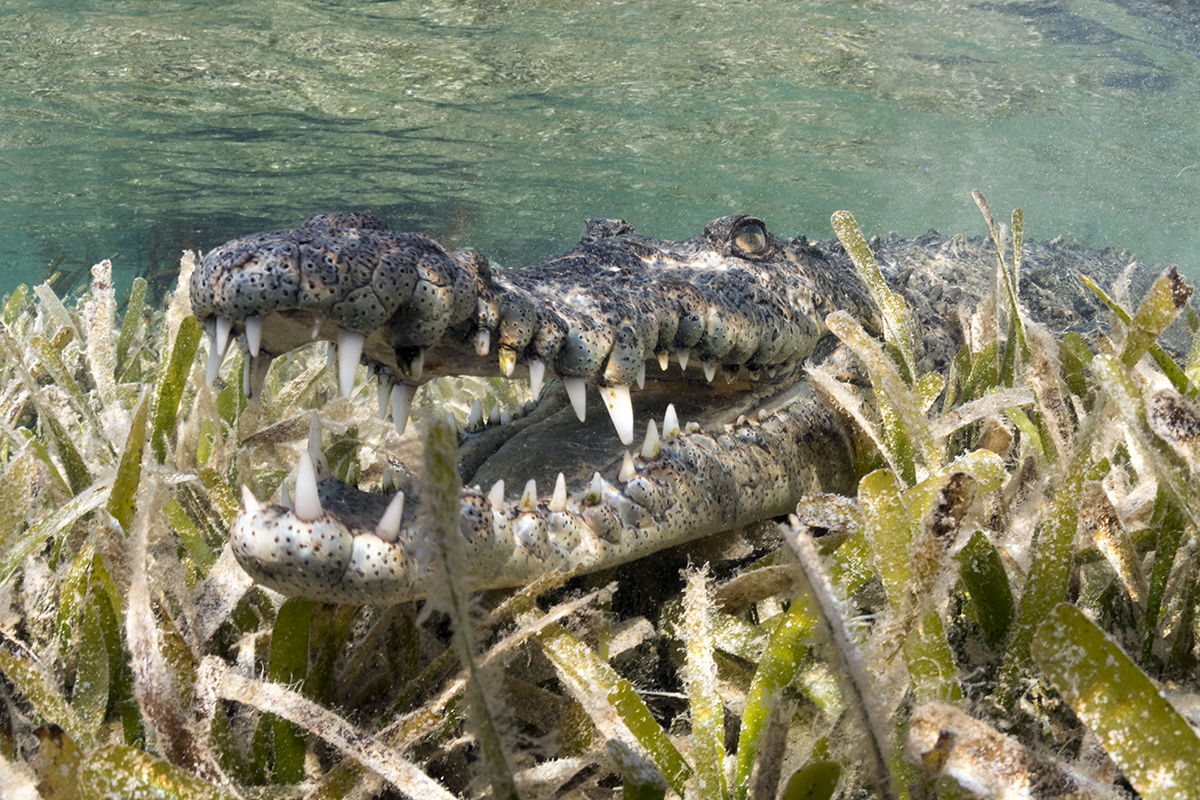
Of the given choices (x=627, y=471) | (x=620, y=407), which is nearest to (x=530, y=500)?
(x=627, y=471)

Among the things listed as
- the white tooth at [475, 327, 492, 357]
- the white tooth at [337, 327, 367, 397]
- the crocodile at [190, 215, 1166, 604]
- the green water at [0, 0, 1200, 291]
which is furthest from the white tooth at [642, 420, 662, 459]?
the green water at [0, 0, 1200, 291]

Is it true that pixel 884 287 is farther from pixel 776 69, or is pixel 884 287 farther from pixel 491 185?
pixel 491 185

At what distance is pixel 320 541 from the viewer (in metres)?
1.22

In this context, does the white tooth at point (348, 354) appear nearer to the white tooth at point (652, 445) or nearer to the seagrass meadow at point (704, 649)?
the seagrass meadow at point (704, 649)

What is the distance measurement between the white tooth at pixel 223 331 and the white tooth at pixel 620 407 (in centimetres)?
87

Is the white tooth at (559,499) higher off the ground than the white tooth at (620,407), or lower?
lower

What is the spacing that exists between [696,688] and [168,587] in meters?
1.12

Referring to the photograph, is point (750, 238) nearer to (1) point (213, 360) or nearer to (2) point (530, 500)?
(2) point (530, 500)

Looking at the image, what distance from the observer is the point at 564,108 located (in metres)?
21.5

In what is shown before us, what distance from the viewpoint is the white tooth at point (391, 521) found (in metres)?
→ 1.27

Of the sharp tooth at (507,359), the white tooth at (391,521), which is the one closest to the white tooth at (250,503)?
the white tooth at (391,521)

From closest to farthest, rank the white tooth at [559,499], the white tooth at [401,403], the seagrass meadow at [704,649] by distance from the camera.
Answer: the seagrass meadow at [704,649] → the white tooth at [559,499] → the white tooth at [401,403]

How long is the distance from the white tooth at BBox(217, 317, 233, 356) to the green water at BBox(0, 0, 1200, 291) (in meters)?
14.1

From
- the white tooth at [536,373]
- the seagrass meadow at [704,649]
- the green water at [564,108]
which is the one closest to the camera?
the seagrass meadow at [704,649]
